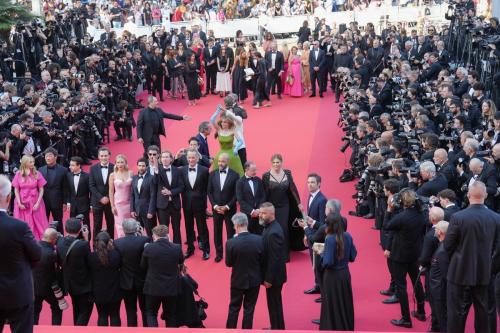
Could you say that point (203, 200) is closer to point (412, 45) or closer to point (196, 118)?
point (196, 118)

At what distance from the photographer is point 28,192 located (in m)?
9.97

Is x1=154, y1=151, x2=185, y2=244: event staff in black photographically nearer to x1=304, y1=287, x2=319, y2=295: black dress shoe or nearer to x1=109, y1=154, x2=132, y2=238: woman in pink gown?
x1=109, y1=154, x2=132, y2=238: woman in pink gown

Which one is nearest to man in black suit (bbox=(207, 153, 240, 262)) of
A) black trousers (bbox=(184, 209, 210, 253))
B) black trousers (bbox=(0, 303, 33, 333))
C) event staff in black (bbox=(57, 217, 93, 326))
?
black trousers (bbox=(184, 209, 210, 253))

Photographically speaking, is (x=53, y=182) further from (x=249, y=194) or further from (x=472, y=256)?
(x=472, y=256)

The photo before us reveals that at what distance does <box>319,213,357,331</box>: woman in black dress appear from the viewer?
24.0 ft

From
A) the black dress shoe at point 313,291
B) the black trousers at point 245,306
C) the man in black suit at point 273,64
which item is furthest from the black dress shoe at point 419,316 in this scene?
the man in black suit at point 273,64

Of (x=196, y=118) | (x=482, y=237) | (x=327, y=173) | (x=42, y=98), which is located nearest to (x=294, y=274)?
(x=482, y=237)

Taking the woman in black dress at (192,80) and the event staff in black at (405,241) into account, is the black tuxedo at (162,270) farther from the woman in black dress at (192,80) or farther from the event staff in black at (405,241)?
the woman in black dress at (192,80)

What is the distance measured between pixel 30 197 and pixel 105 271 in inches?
111

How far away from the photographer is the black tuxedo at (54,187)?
10242 millimetres

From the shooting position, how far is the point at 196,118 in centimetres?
1778

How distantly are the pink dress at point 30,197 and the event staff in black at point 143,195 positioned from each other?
3.97 feet

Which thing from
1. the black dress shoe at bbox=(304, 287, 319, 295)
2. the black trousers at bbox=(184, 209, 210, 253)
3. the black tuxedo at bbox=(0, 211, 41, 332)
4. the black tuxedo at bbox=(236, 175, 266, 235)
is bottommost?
the black dress shoe at bbox=(304, 287, 319, 295)

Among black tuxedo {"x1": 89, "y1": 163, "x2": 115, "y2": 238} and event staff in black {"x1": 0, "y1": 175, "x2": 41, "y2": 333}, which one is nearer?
event staff in black {"x1": 0, "y1": 175, "x2": 41, "y2": 333}
